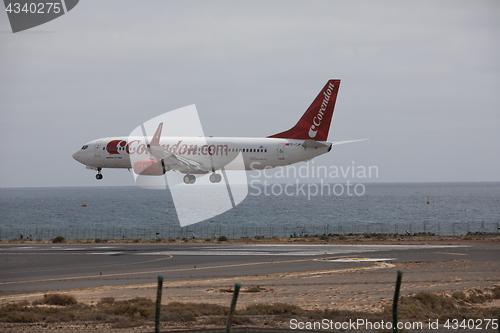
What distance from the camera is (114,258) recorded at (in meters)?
45.3

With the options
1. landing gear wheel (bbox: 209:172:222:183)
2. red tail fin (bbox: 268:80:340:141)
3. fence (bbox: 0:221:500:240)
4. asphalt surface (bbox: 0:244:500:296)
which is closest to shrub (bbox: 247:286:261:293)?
asphalt surface (bbox: 0:244:500:296)

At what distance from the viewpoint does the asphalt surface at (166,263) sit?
107 feet

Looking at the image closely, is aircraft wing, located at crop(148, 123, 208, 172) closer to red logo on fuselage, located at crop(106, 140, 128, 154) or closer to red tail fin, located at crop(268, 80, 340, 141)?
red logo on fuselage, located at crop(106, 140, 128, 154)

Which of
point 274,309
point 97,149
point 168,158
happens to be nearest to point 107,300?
point 274,309

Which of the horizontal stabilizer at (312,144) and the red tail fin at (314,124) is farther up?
the red tail fin at (314,124)

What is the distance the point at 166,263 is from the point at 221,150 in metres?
17.8

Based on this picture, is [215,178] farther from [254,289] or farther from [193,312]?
[193,312]

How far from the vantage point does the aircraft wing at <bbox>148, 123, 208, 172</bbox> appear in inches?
2102

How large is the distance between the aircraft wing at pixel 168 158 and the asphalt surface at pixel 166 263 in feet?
30.0

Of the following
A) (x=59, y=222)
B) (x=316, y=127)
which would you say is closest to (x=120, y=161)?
(x=316, y=127)

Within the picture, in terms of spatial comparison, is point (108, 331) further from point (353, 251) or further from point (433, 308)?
point (353, 251)

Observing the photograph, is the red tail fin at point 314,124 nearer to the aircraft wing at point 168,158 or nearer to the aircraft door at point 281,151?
the aircraft door at point 281,151

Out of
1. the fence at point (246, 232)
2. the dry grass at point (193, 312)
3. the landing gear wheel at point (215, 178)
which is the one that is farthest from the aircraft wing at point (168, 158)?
the fence at point (246, 232)

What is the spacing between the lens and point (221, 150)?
2200 inches
